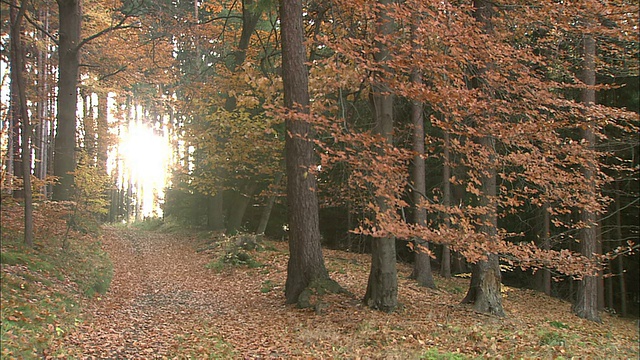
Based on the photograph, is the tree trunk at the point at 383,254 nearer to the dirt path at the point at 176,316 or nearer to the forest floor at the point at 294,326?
the forest floor at the point at 294,326

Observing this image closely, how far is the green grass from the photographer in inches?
221

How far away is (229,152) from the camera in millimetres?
15680

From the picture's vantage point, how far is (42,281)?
813 cm

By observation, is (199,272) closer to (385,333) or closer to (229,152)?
(229,152)

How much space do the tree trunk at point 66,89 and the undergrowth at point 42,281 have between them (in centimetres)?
164

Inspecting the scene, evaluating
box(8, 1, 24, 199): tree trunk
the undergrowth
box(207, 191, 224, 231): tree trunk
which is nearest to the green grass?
the undergrowth

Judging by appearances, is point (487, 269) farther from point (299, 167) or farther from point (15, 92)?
point (15, 92)

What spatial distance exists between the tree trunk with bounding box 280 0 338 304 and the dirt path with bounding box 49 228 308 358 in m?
0.98

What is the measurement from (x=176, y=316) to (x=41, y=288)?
2.28 meters

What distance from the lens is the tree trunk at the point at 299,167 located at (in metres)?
9.18

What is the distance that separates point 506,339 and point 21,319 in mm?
6769

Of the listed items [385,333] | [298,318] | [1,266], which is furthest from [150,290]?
[385,333]

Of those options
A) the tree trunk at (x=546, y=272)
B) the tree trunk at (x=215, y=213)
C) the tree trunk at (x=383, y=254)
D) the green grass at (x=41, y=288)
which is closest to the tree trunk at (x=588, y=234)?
the tree trunk at (x=546, y=272)

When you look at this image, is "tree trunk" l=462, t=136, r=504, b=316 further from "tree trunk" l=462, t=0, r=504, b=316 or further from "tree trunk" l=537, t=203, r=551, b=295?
"tree trunk" l=537, t=203, r=551, b=295
